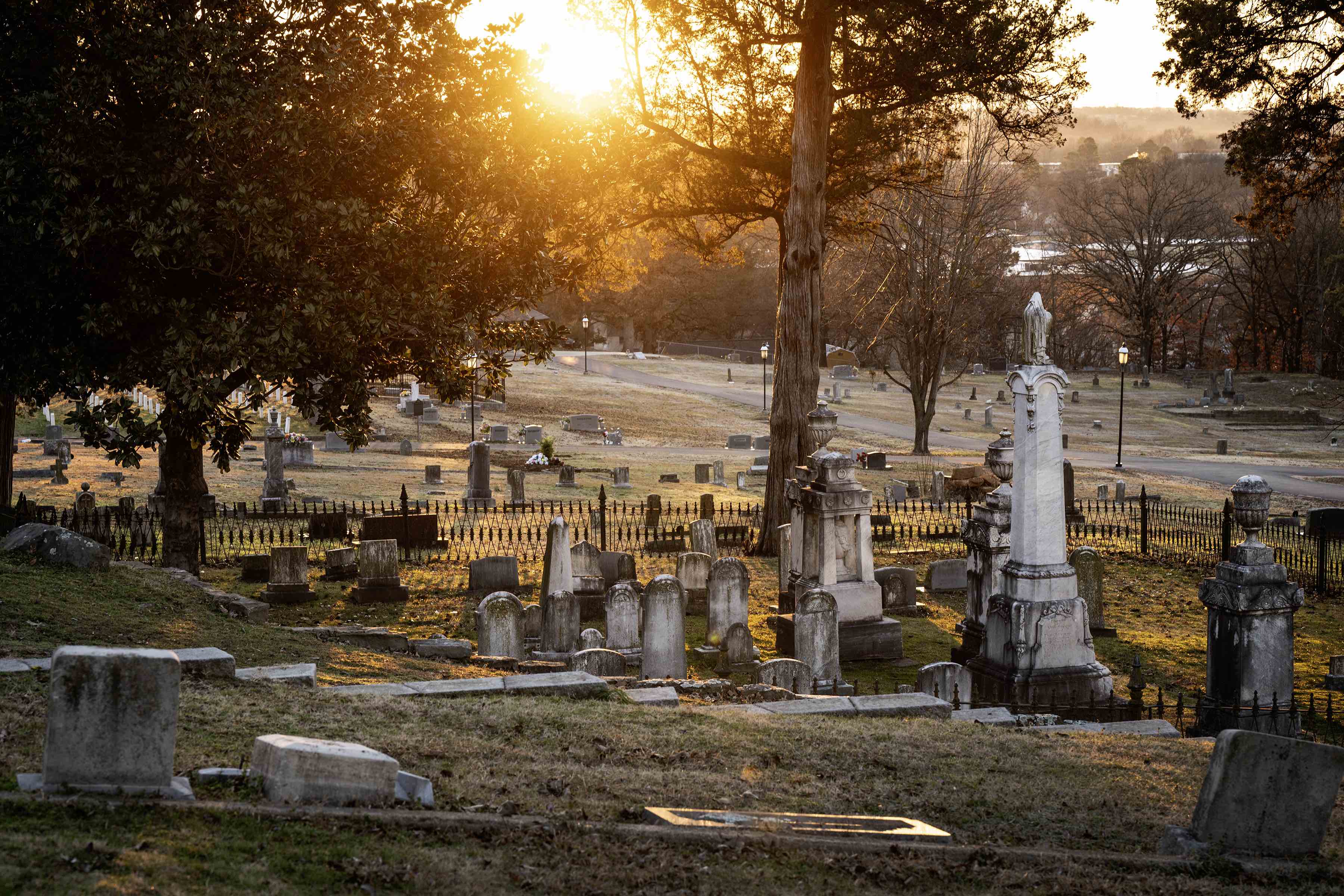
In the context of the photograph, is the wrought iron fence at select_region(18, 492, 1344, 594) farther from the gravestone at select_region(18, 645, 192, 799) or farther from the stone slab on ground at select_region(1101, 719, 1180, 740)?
the gravestone at select_region(18, 645, 192, 799)

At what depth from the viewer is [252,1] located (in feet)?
43.4

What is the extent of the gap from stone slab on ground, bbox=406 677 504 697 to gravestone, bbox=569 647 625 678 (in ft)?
7.34

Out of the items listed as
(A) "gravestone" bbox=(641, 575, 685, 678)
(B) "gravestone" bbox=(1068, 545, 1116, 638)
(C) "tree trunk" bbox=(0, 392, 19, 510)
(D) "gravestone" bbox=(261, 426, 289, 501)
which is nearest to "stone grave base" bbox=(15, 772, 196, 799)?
(A) "gravestone" bbox=(641, 575, 685, 678)

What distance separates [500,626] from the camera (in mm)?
12883

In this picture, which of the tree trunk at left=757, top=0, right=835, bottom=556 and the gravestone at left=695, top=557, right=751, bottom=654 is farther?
the tree trunk at left=757, top=0, right=835, bottom=556

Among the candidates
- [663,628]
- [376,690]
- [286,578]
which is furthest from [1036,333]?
[286,578]

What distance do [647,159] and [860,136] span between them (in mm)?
3973

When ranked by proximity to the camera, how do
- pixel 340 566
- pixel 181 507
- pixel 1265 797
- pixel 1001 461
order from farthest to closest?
pixel 340 566, pixel 181 507, pixel 1001 461, pixel 1265 797

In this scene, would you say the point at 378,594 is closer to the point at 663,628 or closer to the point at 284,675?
the point at 663,628

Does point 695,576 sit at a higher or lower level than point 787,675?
higher

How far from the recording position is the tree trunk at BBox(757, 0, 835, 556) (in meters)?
20.6

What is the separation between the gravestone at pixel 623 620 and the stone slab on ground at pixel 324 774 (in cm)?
771

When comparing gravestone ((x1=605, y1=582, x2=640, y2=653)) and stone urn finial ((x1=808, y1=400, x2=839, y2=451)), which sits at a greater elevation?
stone urn finial ((x1=808, y1=400, x2=839, y2=451))

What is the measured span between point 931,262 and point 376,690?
1217 inches
